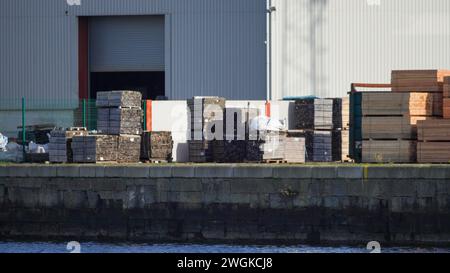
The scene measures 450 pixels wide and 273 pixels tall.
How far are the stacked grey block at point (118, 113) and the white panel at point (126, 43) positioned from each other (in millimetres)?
13675

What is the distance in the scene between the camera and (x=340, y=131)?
107 feet

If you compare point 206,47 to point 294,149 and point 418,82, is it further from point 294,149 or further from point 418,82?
point 418,82

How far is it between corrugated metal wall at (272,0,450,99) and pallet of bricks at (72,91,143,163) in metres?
9.92

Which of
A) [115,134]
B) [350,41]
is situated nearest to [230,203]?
[115,134]

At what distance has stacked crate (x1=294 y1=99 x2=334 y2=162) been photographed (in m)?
32.6

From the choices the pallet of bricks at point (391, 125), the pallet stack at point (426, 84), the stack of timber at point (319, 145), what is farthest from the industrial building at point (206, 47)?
the pallet of bricks at point (391, 125)

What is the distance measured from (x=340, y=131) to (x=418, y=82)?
12.2 ft

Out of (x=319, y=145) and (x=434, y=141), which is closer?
(x=434, y=141)

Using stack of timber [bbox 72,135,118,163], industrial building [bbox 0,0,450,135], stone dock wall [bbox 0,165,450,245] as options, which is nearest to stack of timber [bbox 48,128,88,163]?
stack of timber [bbox 72,135,118,163]

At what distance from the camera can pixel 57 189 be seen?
28312mm

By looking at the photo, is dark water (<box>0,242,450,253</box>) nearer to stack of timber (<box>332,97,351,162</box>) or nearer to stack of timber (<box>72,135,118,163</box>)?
stack of timber (<box>72,135,118,163</box>)

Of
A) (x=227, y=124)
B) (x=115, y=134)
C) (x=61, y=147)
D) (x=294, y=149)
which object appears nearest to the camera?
(x=61, y=147)
